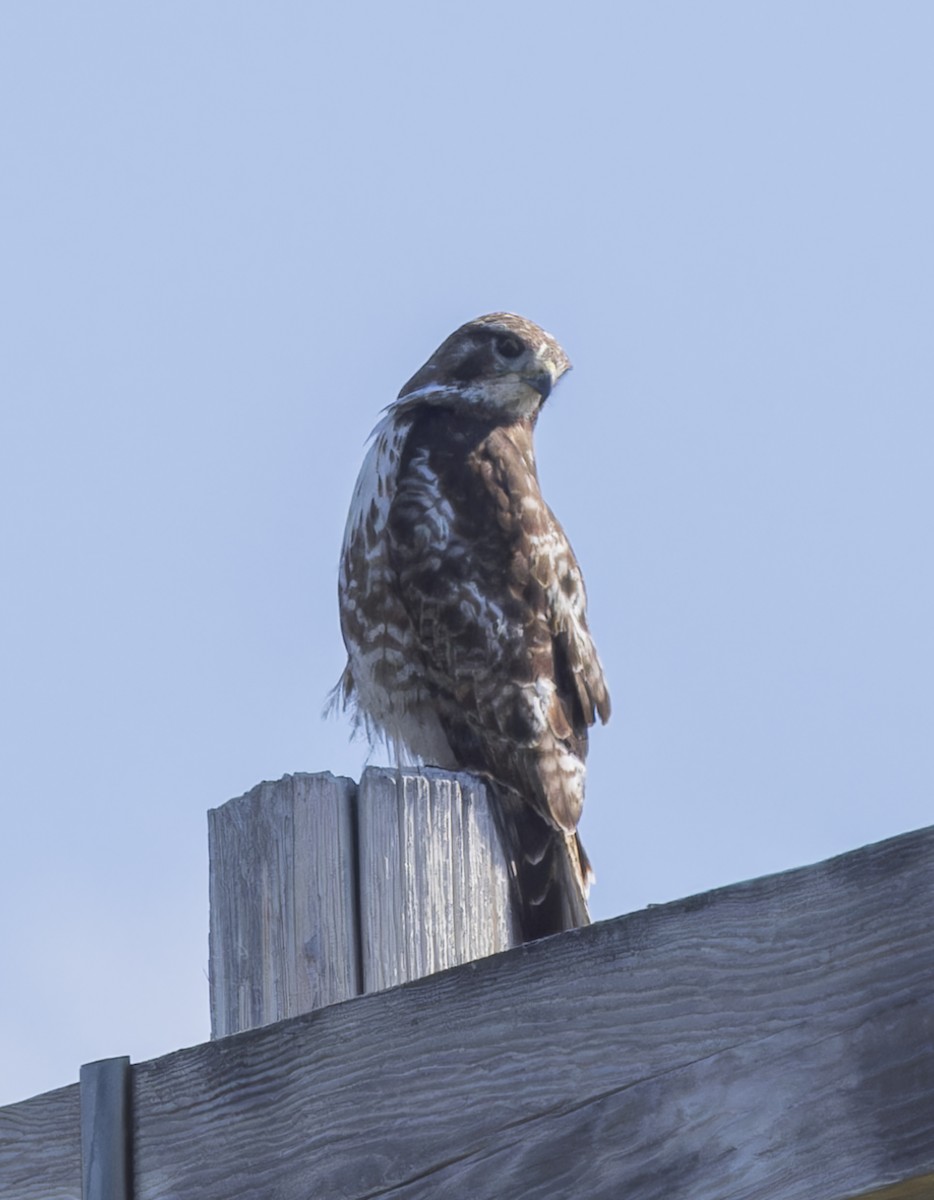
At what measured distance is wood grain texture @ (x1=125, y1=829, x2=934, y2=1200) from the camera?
1330 mm

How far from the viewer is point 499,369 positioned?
5.45 meters

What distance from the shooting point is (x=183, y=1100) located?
1773 mm

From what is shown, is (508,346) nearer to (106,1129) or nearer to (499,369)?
(499,369)

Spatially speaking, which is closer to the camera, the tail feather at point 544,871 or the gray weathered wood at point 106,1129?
the gray weathered wood at point 106,1129

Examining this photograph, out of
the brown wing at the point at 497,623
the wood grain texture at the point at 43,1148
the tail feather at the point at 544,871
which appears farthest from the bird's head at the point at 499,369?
the wood grain texture at the point at 43,1148

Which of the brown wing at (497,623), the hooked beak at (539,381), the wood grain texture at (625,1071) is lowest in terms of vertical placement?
the wood grain texture at (625,1071)

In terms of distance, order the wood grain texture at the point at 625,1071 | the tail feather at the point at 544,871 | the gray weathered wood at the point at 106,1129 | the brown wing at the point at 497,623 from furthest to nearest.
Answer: the brown wing at the point at 497,623 < the tail feather at the point at 544,871 < the gray weathered wood at the point at 106,1129 < the wood grain texture at the point at 625,1071

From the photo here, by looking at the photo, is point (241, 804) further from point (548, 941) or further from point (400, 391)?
point (400, 391)

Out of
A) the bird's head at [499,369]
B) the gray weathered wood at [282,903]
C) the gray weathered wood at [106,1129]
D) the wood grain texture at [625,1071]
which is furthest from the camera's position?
the bird's head at [499,369]

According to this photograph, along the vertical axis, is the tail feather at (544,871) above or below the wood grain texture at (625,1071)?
above

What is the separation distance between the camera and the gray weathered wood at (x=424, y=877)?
1997 millimetres

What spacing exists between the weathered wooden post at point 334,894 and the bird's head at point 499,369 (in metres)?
3.37

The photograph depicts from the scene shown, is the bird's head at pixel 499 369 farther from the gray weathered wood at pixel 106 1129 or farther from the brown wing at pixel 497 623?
the gray weathered wood at pixel 106 1129

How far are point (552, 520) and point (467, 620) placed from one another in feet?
1.48
